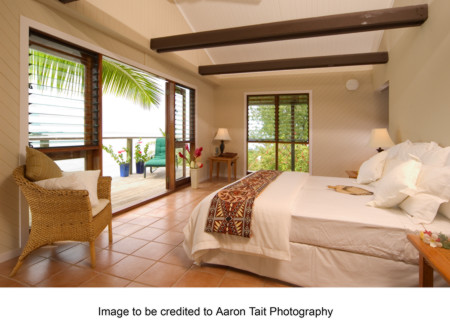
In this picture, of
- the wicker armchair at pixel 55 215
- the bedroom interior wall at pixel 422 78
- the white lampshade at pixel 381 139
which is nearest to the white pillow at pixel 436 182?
the bedroom interior wall at pixel 422 78

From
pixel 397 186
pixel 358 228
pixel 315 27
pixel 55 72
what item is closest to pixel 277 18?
pixel 315 27

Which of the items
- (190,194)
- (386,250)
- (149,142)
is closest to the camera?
(386,250)

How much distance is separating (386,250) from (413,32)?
2966 mm

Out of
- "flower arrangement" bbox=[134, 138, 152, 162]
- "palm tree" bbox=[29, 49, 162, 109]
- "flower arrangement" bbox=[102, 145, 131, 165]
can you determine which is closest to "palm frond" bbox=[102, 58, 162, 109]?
"palm tree" bbox=[29, 49, 162, 109]

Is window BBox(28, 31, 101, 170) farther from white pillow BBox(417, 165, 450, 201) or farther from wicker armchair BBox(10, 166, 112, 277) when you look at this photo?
white pillow BBox(417, 165, 450, 201)

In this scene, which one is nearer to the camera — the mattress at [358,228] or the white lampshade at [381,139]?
the mattress at [358,228]

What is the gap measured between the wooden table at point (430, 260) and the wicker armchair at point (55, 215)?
A: 88.1 inches

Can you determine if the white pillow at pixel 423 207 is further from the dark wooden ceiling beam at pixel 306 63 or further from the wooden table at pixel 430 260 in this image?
the dark wooden ceiling beam at pixel 306 63

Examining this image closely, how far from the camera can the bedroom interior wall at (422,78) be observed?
94.2 inches

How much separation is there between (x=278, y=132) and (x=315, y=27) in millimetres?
3399

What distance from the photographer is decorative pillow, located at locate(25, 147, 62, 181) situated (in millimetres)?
2041

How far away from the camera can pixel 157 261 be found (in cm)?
222
